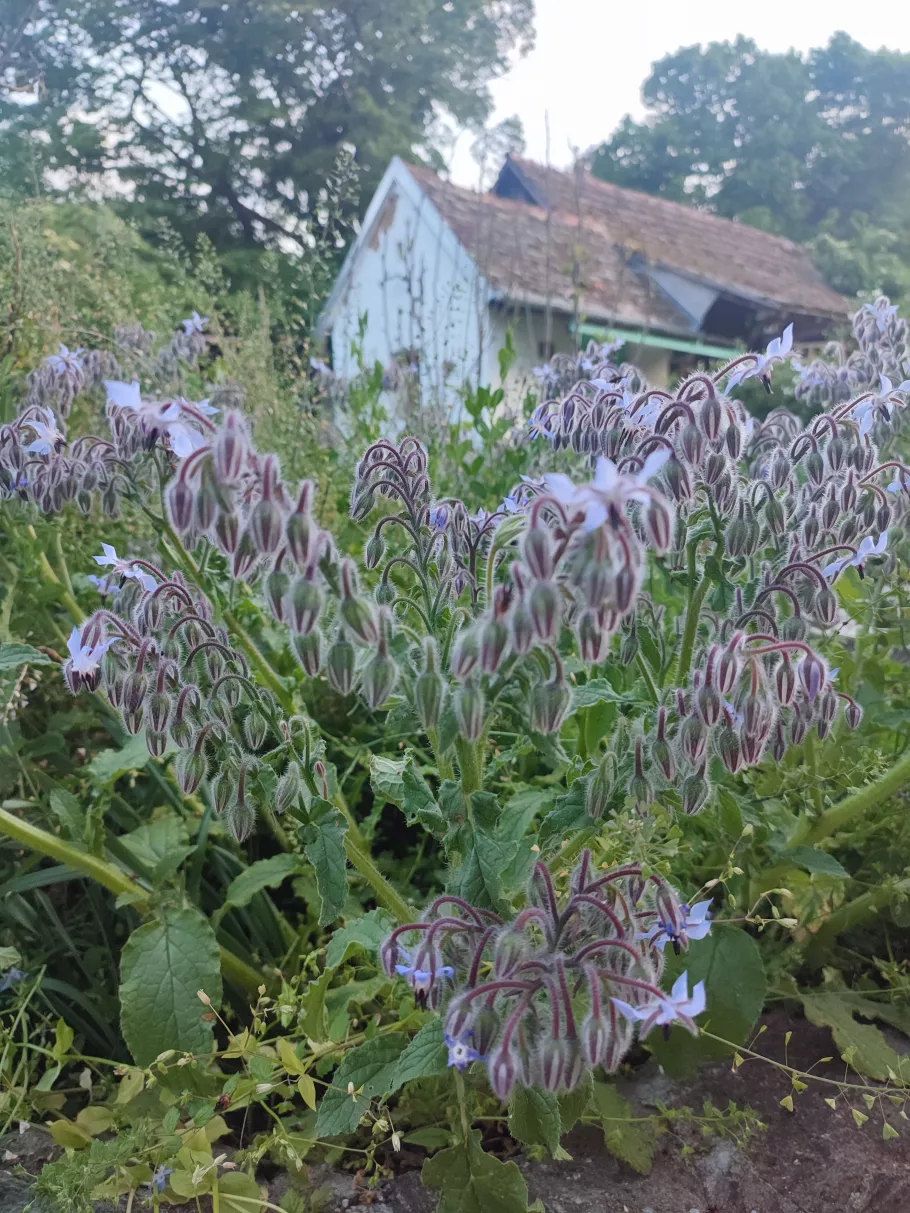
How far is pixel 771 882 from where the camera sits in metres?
1.95

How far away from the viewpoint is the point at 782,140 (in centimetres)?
2652

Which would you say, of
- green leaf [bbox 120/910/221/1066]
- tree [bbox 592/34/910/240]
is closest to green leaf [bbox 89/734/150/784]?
green leaf [bbox 120/910/221/1066]

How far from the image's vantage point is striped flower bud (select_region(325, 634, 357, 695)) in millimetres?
1195

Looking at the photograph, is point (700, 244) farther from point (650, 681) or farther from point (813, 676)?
point (813, 676)

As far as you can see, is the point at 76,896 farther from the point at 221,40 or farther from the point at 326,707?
the point at 221,40

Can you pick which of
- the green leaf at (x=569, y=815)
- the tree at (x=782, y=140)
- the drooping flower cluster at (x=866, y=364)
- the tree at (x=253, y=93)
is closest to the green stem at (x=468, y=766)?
the green leaf at (x=569, y=815)

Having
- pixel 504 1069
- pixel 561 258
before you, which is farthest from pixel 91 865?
pixel 561 258

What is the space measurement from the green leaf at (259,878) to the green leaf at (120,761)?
0.36 m

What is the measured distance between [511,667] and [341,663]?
0.25 m

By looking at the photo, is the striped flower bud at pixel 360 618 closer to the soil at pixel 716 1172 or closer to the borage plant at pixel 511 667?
the borage plant at pixel 511 667

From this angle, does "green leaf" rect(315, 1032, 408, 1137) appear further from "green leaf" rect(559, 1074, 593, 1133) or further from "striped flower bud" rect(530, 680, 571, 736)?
"striped flower bud" rect(530, 680, 571, 736)

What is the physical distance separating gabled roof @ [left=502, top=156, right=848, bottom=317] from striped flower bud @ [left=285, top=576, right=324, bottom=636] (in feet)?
39.0

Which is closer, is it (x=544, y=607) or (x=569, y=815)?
(x=544, y=607)

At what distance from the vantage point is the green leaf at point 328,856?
136cm
